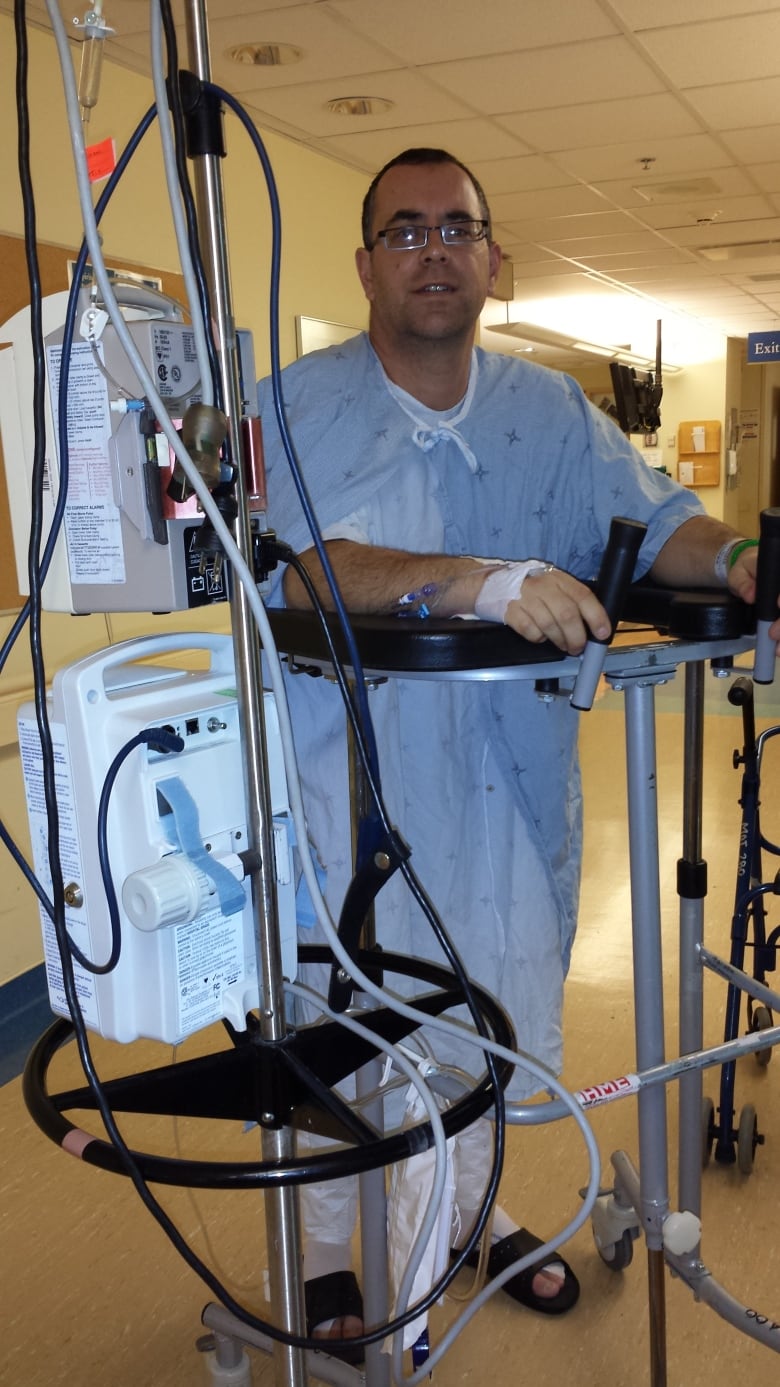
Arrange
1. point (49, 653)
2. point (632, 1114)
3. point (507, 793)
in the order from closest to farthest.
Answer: point (507, 793)
point (632, 1114)
point (49, 653)

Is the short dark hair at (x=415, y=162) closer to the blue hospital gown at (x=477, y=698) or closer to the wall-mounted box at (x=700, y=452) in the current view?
the blue hospital gown at (x=477, y=698)

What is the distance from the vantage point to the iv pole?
29.6 inches

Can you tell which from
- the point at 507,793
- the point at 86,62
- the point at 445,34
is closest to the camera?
the point at 86,62

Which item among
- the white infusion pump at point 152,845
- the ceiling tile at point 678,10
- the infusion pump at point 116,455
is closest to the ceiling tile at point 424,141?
the ceiling tile at point 678,10

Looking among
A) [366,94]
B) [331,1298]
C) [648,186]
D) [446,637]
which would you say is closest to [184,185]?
[446,637]

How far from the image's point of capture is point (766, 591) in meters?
1.00

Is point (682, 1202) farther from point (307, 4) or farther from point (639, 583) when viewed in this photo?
point (307, 4)

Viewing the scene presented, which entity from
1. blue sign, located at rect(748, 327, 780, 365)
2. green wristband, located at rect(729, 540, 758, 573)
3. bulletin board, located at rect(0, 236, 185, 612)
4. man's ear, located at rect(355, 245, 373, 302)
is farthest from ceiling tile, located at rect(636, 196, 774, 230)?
green wristband, located at rect(729, 540, 758, 573)

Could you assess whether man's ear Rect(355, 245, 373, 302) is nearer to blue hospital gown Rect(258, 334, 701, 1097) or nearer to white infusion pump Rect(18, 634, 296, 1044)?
blue hospital gown Rect(258, 334, 701, 1097)

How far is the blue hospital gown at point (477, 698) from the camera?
138 centimetres

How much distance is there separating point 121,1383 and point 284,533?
47.0 inches

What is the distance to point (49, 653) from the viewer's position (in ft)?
9.10

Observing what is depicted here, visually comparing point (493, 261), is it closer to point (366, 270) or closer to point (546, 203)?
point (366, 270)

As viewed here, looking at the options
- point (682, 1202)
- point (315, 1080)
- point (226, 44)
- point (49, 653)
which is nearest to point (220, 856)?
point (315, 1080)
